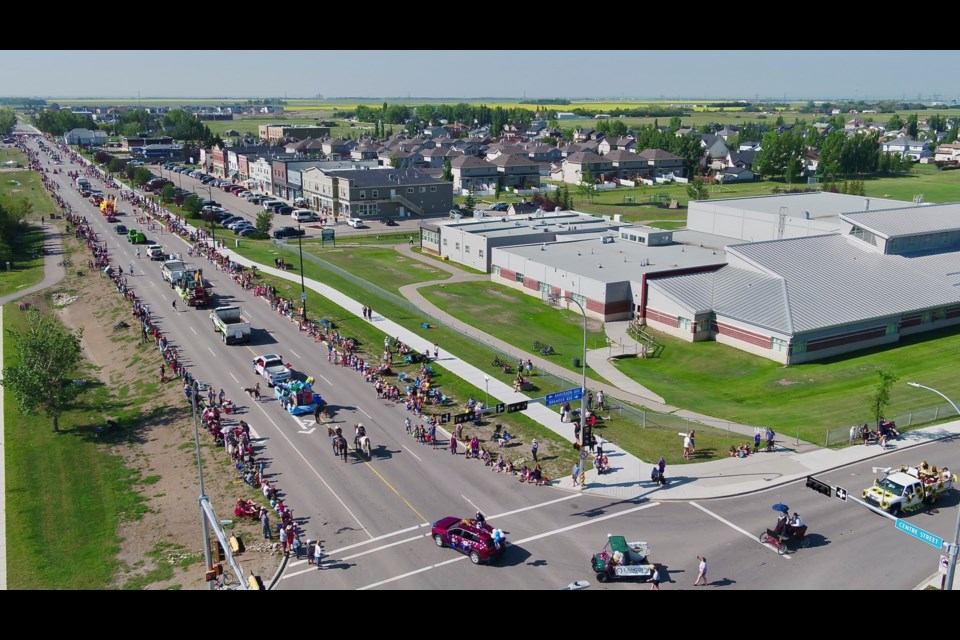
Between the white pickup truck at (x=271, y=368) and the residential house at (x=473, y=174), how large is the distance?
9575cm

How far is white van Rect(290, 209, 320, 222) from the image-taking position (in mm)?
105781

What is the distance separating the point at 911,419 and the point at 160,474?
3807cm

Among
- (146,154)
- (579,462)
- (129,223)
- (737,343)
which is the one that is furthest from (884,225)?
(146,154)

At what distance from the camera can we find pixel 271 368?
4697 centimetres

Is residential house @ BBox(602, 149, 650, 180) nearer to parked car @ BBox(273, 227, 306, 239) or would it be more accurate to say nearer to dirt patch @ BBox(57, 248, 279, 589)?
parked car @ BBox(273, 227, 306, 239)

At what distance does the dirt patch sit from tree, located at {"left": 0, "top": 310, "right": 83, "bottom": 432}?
2962 mm

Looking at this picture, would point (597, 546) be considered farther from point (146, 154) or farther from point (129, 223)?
point (146, 154)

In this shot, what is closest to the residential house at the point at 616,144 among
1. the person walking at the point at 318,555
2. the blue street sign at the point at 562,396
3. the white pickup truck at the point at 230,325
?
the white pickup truck at the point at 230,325

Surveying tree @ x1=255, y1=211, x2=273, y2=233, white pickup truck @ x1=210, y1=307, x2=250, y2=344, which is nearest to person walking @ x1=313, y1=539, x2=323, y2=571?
white pickup truck @ x1=210, y1=307, x2=250, y2=344

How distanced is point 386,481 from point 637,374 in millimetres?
20905

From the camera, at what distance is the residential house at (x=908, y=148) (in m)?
187

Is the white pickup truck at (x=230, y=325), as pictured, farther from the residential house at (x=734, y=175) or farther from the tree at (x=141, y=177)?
the residential house at (x=734, y=175)

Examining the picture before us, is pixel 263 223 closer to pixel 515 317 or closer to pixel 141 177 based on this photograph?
pixel 515 317

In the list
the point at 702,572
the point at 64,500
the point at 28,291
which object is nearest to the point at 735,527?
the point at 702,572
